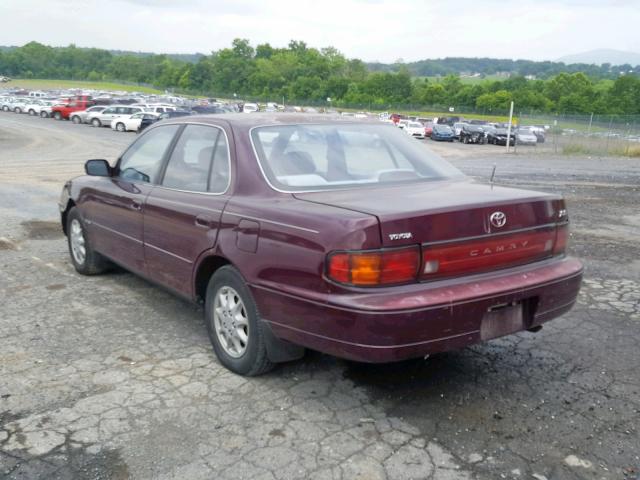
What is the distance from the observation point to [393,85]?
371 feet

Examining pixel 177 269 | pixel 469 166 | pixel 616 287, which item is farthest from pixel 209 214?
pixel 469 166

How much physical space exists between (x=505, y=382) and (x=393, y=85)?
113 m

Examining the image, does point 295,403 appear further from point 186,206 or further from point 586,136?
point 586,136

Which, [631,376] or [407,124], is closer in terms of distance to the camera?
[631,376]

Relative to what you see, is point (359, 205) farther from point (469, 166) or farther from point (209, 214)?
point (469, 166)

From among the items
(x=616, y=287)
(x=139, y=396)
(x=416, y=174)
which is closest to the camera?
(x=139, y=396)

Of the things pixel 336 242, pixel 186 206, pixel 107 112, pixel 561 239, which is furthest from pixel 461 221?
pixel 107 112

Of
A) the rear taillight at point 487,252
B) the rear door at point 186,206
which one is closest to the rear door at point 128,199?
the rear door at point 186,206

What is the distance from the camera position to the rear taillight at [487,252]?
3438mm

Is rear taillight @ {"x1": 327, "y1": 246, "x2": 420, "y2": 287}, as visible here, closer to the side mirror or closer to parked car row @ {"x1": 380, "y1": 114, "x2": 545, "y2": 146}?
the side mirror

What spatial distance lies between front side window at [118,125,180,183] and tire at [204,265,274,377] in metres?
1.29

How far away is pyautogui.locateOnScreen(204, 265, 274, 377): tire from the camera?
154 inches

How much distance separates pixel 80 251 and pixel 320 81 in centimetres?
11947

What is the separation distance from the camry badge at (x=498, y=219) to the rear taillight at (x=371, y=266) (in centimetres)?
53
